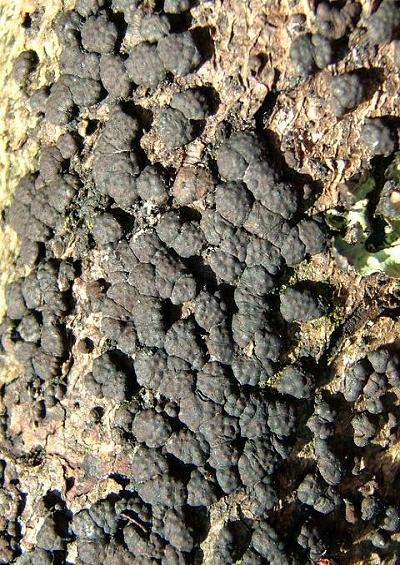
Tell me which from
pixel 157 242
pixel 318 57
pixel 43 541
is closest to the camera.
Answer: pixel 318 57

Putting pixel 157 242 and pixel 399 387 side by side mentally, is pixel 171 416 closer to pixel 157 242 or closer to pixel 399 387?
pixel 157 242

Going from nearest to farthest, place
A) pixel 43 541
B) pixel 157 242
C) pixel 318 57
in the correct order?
1. pixel 318 57
2. pixel 157 242
3. pixel 43 541

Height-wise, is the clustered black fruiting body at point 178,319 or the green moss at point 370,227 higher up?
the green moss at point 370,227

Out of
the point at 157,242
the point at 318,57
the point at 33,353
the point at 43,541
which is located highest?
the point at 318,57

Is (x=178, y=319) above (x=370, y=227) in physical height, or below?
below

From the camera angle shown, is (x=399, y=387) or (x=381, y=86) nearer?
(x=381, y=86)

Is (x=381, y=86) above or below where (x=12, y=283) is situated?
above

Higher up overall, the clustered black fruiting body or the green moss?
the green moss

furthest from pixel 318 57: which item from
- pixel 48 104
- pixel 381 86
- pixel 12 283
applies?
pixel 12 283
